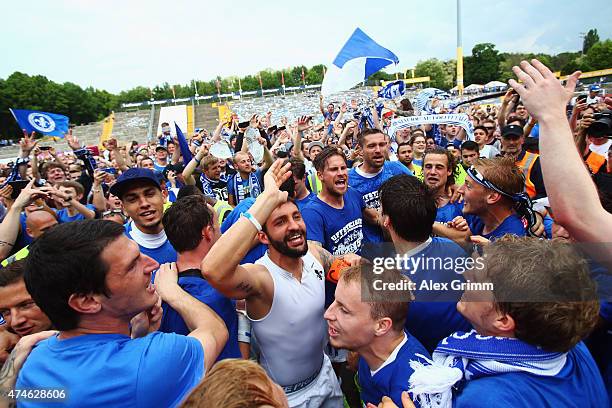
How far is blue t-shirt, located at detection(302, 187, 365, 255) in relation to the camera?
11.5 feet

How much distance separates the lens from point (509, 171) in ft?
9.23

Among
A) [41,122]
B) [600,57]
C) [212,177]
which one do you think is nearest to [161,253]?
[212,177]

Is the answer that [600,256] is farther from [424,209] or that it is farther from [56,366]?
[56,366]

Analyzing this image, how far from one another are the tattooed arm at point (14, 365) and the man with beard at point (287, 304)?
0.99m

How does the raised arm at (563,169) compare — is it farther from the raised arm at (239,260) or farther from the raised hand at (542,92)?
the raised arm at (239,260)

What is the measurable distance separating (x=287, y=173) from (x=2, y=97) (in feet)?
236

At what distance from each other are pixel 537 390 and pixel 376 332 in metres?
0.72

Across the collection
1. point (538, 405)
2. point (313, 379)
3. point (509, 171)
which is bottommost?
point (313, 379)

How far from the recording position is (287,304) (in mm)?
2256

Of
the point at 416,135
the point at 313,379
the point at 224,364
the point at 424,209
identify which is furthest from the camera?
the point at 416,135

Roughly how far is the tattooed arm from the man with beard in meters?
0.99

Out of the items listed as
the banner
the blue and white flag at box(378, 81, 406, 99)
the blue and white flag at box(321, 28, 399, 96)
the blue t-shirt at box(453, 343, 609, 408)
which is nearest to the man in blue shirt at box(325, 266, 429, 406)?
the blue t-shirt at box(453, 343, 609, 408)

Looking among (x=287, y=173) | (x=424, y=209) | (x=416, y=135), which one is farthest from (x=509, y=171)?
(x=416, y=135)

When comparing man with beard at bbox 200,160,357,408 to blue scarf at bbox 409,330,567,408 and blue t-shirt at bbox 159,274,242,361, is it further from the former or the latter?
blue scarf at bbox 409,330,567,408
